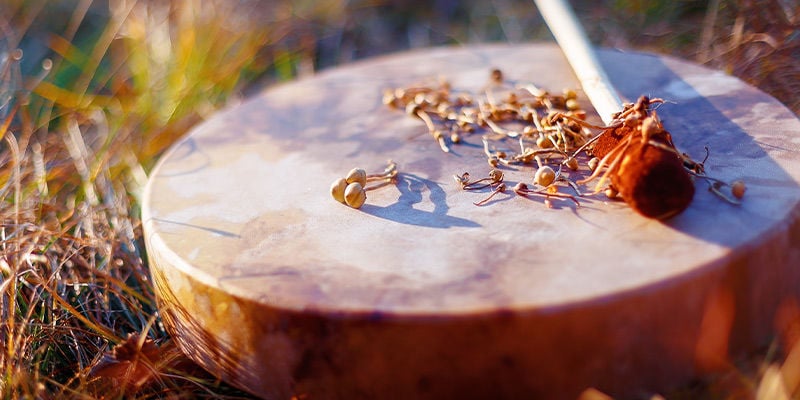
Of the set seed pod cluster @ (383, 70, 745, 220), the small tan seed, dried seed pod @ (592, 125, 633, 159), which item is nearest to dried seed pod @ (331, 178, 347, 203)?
seed pod cluster @ (383, 70, 745, 220)

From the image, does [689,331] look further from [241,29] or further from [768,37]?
[241,29]

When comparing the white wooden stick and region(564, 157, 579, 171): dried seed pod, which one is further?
the white wooden stick

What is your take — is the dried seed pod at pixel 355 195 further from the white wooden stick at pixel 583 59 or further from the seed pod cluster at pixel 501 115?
the white wooden stick at pixel 583 59

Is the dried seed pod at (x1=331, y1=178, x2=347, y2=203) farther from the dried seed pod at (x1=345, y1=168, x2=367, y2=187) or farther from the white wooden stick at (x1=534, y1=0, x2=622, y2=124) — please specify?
the white wooden stick at (x1=534, y1=0, x2=622, y2=124)

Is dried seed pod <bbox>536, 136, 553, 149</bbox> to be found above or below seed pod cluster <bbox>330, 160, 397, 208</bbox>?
above

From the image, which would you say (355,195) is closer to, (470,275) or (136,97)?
(470,275)

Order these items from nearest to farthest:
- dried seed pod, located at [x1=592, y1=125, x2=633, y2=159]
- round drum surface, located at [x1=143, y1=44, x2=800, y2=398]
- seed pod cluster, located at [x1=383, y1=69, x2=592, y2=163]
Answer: round drum surface, located at [x1=143, y1=44, x2=800, y2=398] < dried seed pod, located at [x1=592, y1=125, x2=633, y2=159] < seed pod cluster, located at [x1=383, y1=69, x2=592, y2=163]
